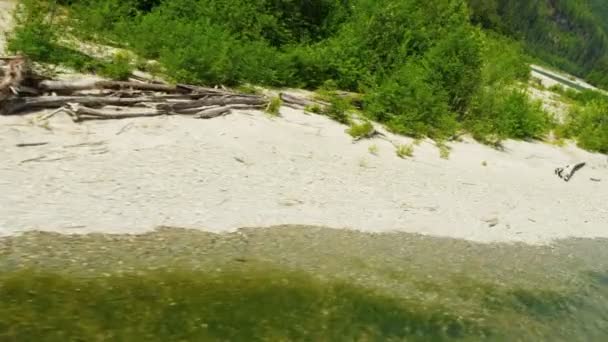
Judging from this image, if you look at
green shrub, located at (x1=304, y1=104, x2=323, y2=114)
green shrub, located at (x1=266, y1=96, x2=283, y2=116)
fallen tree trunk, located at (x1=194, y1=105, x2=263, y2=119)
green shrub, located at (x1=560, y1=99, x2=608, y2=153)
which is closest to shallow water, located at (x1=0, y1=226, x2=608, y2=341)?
fallen tree trunk, located at (x1=194, y1=105, x2=263, y2=119)

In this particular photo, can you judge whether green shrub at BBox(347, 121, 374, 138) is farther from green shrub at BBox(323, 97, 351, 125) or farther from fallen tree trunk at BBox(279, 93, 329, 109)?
fallen tree trunk at BBox(279, 93, 329, 109)

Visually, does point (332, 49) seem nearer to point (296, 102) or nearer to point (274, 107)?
point (296, 102)

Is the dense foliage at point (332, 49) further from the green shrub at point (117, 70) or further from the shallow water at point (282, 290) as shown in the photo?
the shallow water at point (282, 290)

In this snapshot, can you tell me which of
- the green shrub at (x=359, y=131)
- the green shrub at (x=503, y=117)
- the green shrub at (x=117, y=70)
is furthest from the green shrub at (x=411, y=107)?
the green shrub at (x=117, y=70)

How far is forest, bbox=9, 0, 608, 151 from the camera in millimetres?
25094

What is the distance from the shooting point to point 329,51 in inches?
1308

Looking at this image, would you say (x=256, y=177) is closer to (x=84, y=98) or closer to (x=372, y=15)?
(x=84, y=98)

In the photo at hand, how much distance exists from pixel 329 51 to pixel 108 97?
16218 mm

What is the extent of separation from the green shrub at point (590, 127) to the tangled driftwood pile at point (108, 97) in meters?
26.9

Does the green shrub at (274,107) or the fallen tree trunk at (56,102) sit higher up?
the fallen tree trunk at (56,102)

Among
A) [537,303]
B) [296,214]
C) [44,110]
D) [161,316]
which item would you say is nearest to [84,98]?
[44,110]

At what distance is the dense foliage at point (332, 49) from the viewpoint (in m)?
25.8

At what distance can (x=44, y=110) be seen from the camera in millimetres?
18328

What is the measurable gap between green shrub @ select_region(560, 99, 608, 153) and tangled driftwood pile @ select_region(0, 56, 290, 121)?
26.9m
